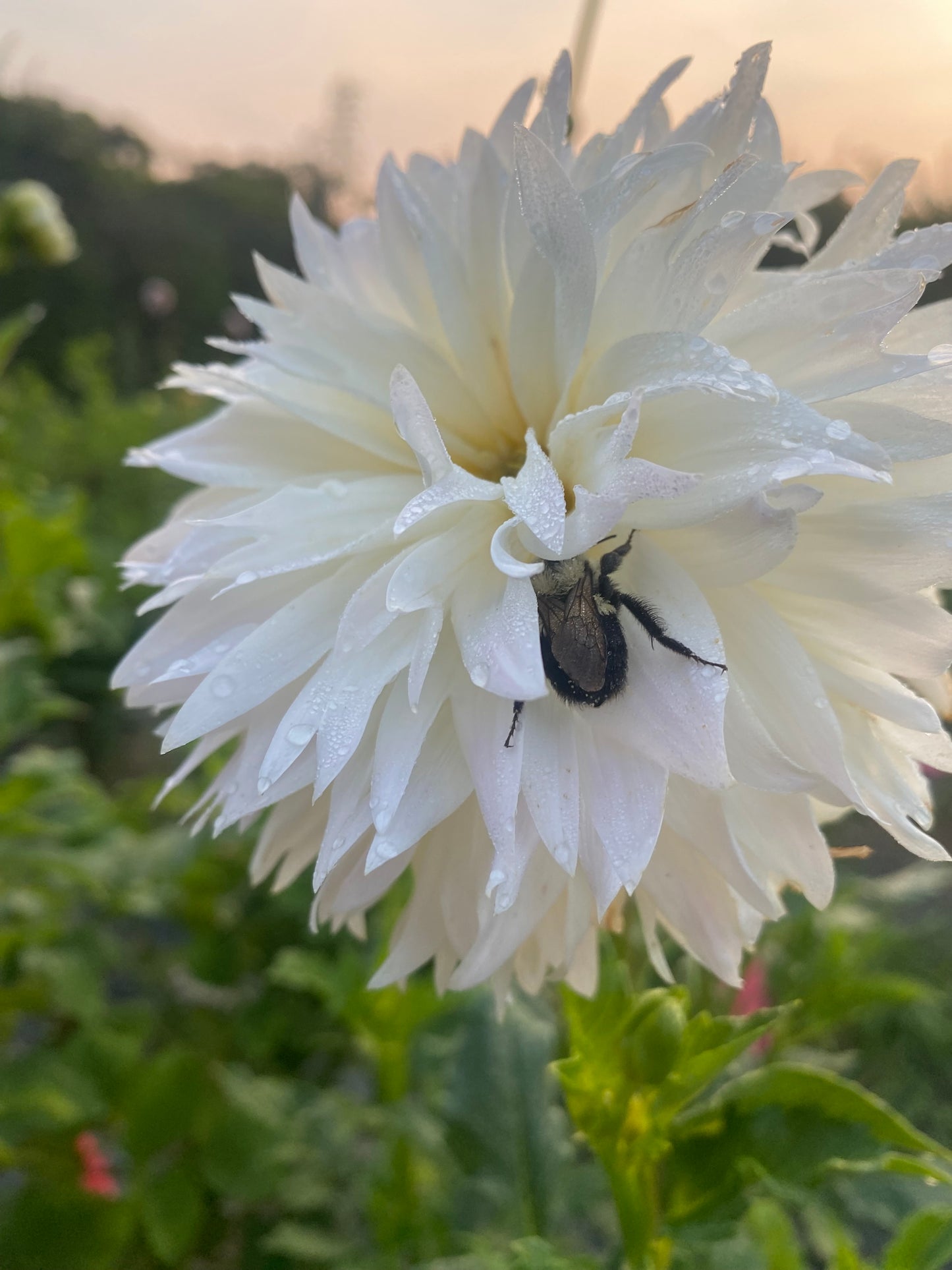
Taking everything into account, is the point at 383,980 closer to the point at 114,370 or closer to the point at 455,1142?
the point at 455,1142

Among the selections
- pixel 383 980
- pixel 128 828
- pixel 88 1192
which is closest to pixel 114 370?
pixel 128 828

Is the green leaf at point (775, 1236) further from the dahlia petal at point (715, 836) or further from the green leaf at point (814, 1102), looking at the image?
the dahlia petal at point (715, 836)

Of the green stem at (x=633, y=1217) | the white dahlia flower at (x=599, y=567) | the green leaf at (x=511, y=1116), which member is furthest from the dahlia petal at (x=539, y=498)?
the green leaf at (x=511, y=1116)

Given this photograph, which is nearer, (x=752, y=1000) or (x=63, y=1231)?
(x=752, y=1000)

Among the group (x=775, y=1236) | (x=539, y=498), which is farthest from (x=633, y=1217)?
(x=539, y=498)

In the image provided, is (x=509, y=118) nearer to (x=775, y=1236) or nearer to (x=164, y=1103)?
(x=775, y=1236)

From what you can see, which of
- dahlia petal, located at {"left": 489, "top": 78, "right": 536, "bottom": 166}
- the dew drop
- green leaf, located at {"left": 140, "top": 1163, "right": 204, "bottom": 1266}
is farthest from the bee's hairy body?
green leaf, located at {"left": 140, "top": 1163, "right": 204, "bottom": 1266}
